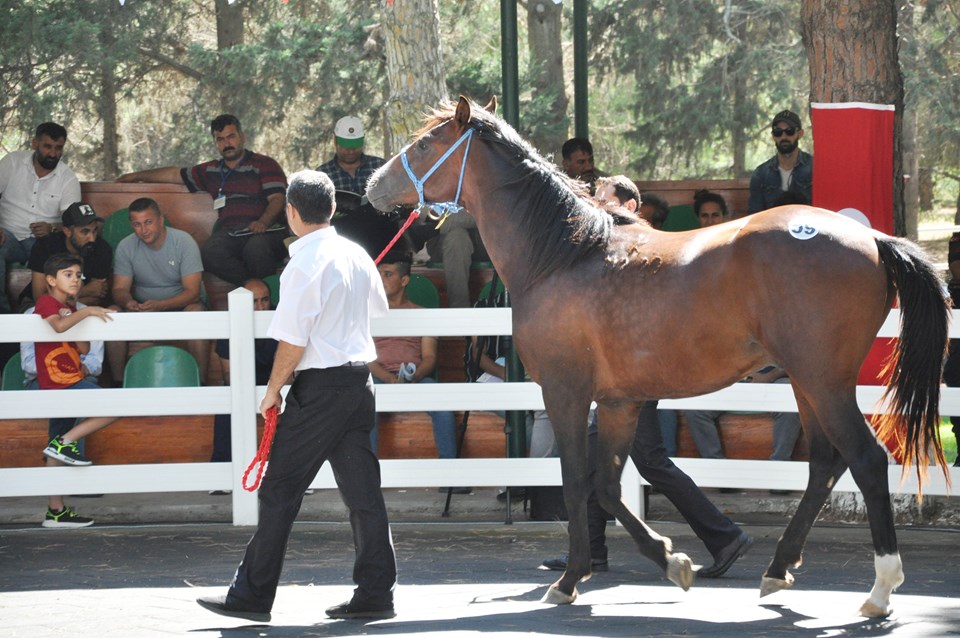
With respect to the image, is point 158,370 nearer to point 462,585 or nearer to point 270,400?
point 462,585

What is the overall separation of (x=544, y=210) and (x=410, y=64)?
459 cm

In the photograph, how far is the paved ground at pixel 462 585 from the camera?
211 inches

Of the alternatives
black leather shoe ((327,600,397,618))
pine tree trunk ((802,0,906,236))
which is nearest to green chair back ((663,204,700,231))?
pine tree trunk ((802,0,906,236))

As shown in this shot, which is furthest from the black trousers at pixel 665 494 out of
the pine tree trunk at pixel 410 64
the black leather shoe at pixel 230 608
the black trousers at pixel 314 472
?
the pine tree trunk at pixel 410 64

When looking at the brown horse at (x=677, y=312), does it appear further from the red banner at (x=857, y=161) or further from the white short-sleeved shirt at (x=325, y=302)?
the red banner at (x=857, y=161)

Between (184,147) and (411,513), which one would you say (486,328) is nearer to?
(411,513)

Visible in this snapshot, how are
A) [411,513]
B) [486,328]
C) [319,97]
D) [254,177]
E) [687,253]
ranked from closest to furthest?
[687,253], [486,328], [411,513], [254,177], [319,97]

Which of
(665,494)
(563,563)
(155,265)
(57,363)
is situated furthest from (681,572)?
(155,265)

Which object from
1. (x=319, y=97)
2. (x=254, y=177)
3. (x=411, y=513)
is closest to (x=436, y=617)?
(x=411, y=513)

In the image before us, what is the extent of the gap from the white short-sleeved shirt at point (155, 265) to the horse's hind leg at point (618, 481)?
425cm

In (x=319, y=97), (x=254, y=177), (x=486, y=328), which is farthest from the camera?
(x=319, y=97)

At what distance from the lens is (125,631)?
5359 mm

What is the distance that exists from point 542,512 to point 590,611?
2.24 metres

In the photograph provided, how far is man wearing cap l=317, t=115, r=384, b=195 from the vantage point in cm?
1037
